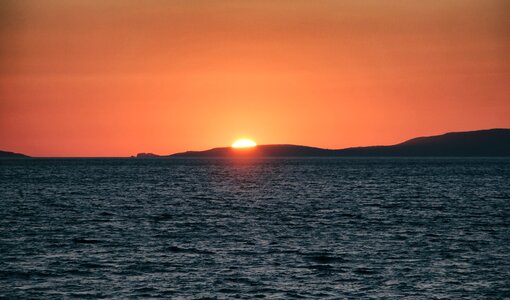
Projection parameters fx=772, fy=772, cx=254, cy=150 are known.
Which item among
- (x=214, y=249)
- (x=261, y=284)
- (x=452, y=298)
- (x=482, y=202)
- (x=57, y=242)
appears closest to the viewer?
(x=452, y=298)

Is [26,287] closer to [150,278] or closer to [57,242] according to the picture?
[150,278]

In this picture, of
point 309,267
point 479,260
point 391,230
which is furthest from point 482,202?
point 309,267

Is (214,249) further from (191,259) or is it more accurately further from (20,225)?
(20,225)

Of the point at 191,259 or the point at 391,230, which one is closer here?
the point at 191,259

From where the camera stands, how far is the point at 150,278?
4009 centimetres

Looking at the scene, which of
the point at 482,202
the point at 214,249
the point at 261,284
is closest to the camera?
the point at 261,284

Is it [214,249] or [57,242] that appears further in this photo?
[57,242]

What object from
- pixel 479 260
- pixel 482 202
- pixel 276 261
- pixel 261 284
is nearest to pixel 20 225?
pixel 276 261

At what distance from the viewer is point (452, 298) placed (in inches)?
1414

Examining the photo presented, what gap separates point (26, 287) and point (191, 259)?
449 inches

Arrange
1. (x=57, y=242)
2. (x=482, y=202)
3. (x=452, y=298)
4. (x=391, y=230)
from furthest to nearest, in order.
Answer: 1. (x=482, y=202)
2. (x=391, y=230)
3. (x=57, y=242)
4. (x=452, y=298)

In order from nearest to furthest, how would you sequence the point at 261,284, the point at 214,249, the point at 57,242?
the point at 261,284 → the point at 214,249 → the point at 57,242

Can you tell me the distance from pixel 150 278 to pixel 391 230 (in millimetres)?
28664

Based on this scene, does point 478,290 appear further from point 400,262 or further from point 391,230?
point 391,230
